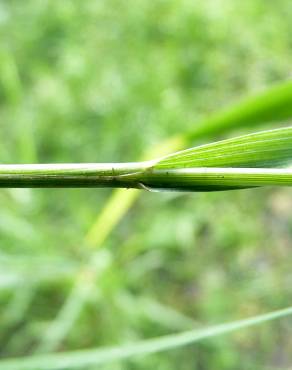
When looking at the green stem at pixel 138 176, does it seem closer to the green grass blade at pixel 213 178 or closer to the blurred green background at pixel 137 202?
the green grass blade at pixel 213 178

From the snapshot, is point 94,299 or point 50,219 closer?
point 94,299

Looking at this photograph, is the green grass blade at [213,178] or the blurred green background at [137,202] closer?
the green grass blade at [213,178]

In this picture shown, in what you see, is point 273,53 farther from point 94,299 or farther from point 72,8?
point 94,299

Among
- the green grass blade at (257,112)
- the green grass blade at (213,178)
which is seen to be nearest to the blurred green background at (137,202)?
the green grass blade at (257,112)

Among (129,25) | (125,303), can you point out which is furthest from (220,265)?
(129,25)

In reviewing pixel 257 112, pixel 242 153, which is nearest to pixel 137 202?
pixel 257 112

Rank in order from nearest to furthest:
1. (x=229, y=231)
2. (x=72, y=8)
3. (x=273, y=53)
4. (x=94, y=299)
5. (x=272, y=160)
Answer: (x=272, y=160) → (x=94, y=299) → (x=229, y=231) → (x=273, y=53) → (x=72, y=8)

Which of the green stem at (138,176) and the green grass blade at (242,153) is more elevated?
the green grass blade at (242,153)
